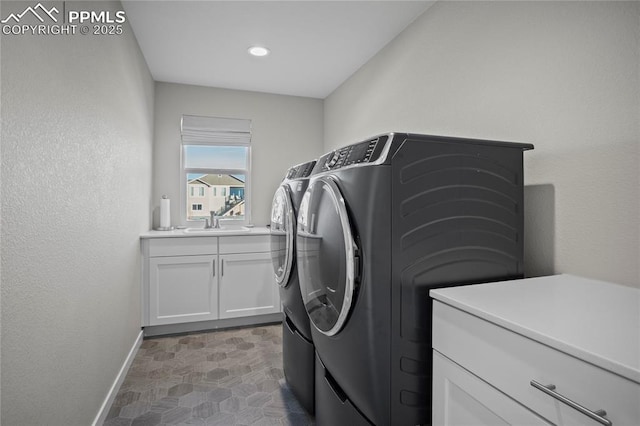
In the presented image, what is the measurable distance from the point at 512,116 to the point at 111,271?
91.6 inches

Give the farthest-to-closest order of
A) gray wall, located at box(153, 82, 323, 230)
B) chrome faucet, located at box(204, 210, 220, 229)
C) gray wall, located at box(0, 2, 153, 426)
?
chrome faucet, located at box(204, 210, 220, 229) < gray wall, located at box(153, 82, 323, 230) < gray wall, located at box(0, 2, 153, 426)

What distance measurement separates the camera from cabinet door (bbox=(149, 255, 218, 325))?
2965mm

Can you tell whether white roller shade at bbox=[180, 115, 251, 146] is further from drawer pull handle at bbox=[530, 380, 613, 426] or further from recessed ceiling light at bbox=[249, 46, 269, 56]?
drawer pull handle at bbox=[530, 380, 613, 426]

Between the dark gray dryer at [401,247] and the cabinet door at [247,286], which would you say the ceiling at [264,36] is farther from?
Result: the cabinet door at [247,286]

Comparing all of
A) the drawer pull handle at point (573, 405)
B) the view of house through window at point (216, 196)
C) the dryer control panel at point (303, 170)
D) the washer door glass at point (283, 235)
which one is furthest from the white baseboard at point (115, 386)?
the drawer pull handle at point (573, 405)

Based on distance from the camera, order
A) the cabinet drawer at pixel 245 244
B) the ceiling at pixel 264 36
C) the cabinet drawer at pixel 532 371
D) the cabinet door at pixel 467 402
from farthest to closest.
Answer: the cabinet drawer at pixel 245 244 → the ceiling at pixel 264 36 → the cabinet door at pixel 467 402 → the cabinet drawer at pixel 532 371

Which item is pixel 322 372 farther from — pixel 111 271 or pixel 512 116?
pixel 512 116

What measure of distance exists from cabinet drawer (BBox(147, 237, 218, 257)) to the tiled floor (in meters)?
0.77

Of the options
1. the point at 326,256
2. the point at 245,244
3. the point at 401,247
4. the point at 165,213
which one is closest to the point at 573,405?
the point at 401,247

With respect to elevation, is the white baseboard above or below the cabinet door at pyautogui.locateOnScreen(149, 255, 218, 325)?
below

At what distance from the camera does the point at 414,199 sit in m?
1.11

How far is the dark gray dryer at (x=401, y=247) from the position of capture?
1.08m

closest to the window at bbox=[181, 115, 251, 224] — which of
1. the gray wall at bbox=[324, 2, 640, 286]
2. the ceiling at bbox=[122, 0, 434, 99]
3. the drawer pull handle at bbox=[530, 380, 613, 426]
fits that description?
the ceiling at bbox=[122, 0, 434, 99]

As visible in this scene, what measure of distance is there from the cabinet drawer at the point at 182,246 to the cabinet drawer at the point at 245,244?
0.08 m
